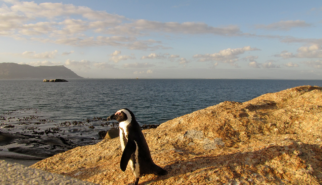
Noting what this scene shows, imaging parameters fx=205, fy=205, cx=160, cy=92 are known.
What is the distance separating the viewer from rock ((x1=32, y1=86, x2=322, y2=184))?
536 cm

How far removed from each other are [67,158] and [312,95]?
1189cm

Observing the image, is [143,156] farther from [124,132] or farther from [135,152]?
[124,132]

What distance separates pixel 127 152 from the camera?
A: 18.4 ft

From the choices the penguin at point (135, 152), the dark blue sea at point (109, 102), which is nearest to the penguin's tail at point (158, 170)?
the penguin at point (135, 152)

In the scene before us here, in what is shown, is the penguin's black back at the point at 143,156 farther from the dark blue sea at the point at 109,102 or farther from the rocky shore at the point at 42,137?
the dark blue sea at the point at 109,102

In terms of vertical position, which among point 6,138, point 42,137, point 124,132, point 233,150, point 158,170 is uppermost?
point 124,132

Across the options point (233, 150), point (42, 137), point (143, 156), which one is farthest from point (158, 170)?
point (42, 137)

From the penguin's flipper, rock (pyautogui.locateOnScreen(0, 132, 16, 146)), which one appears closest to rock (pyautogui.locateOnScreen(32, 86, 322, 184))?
the penguin's flipper

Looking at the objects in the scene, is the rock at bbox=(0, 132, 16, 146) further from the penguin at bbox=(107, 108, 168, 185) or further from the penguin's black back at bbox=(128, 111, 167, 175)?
the penguin's black back at bbox=(128, 111, 167, 175)

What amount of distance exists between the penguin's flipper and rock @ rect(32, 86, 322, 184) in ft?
2.59

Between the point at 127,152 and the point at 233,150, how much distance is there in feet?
11.4

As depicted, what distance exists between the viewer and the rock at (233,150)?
17.6ft

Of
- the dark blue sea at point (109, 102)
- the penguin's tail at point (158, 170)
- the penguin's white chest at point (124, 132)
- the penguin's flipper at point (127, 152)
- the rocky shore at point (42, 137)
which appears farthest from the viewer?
the dark blue sea at point (109, 102)

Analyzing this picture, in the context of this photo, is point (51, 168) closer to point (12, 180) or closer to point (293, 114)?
point (12, 180)
